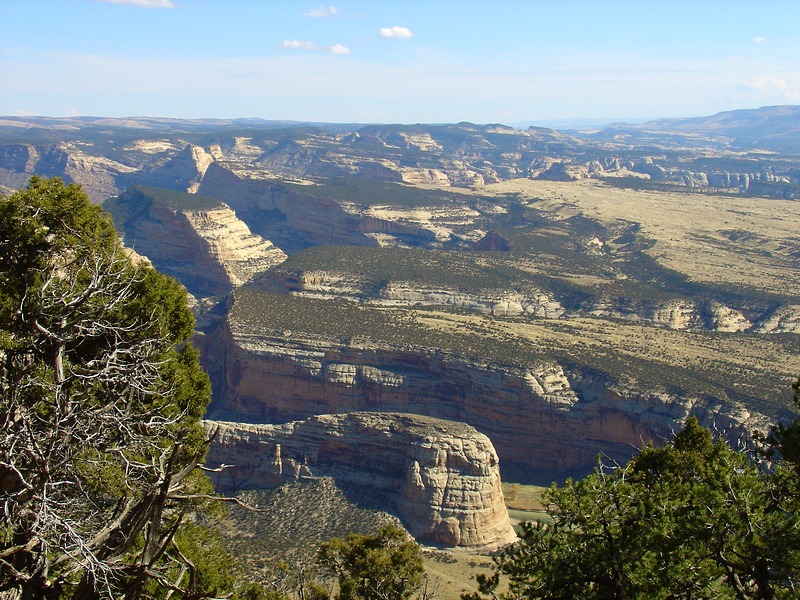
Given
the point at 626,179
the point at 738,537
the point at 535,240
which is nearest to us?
the point at 738,537

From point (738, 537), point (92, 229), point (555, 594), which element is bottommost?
point (555, 594)

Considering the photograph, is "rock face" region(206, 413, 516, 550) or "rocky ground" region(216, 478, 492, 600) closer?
"rocky ground" region(216, 478, 492, 600)

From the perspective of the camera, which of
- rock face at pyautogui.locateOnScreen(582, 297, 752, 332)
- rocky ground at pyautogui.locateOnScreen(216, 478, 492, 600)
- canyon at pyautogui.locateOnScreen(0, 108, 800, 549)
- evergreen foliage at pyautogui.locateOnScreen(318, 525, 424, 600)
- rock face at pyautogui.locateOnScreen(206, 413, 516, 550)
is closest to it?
evergreen foliage at pyautogui.locateOnScreen(318, 525, 424, 600)

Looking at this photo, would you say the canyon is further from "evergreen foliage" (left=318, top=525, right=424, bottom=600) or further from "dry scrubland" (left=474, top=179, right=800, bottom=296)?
"evergreen foliage" (left=318, top=525, right=424, bottom=600)

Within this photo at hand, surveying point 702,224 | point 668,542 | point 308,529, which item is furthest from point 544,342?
point 702,224

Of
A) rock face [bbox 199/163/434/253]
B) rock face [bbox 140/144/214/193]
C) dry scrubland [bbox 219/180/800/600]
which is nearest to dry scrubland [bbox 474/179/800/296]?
dry scrubland [bbox 219/180/800/600]

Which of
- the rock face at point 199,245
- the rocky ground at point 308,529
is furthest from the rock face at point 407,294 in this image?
the rocky ground at point 308,529

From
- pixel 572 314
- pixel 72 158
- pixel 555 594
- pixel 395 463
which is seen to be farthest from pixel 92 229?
pixel 72 158

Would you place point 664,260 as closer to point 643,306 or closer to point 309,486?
point 643,306
